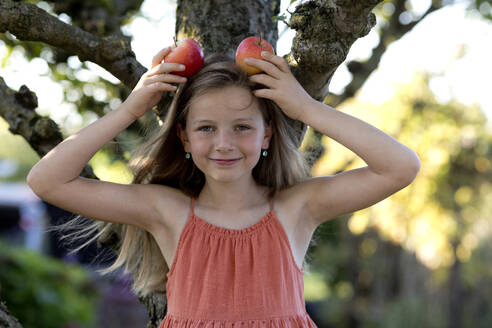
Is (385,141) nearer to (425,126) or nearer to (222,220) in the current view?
(222,220)

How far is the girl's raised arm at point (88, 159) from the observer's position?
6.37 feet

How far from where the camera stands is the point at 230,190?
7.09ft

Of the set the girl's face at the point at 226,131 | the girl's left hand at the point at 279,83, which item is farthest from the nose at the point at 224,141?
the girl's left hand at the point at 279,83

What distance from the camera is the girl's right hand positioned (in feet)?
6.33

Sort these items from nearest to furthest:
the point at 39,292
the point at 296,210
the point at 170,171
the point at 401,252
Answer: the point at 296,210 < the point at 170,171 < the point at 39,292 < the point at 401,252

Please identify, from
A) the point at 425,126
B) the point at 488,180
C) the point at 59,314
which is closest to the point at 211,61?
the point at 59,314

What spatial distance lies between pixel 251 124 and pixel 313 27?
0.43 m

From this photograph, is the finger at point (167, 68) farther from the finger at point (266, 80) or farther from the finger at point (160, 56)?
the finger at point (266, 80)

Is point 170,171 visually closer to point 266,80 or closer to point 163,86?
point 163,86

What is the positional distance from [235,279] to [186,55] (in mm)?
830

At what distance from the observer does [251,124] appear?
201 cm

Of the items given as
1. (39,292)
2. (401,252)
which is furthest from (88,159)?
(401,252)

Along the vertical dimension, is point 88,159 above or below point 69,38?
below

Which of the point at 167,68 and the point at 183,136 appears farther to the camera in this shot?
the point at 183,136
